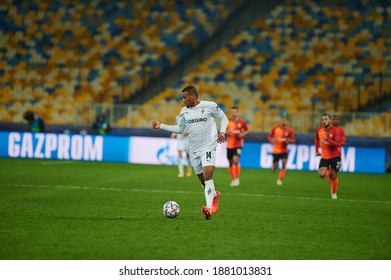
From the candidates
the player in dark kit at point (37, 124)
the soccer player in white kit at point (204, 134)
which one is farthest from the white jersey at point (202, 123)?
the player in dark kit at point (37, 124)

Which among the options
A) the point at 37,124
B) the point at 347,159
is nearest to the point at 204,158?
the point at 347,159

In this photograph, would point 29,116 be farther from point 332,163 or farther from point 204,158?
point 204,158

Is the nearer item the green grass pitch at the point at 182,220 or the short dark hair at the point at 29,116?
the green grass pitch at the point at 182,220

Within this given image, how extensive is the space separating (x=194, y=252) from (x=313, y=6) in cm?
2697

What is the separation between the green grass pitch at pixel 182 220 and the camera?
9391 mm

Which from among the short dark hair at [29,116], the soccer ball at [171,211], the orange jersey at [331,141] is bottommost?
the soccer ball at [171,211]

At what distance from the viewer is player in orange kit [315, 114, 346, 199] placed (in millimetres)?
17250

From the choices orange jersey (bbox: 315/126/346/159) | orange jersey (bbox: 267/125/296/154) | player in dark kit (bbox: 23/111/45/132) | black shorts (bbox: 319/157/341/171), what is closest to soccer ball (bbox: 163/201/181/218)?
orange jersey (bbox: 315/126/346/159)

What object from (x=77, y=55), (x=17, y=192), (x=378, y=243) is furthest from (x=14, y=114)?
(x=378, y=243)

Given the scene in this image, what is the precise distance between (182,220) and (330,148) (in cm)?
624

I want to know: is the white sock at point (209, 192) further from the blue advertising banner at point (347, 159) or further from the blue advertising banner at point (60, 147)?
the blue advertising banner at point (60, 147)

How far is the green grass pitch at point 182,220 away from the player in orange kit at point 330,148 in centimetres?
58

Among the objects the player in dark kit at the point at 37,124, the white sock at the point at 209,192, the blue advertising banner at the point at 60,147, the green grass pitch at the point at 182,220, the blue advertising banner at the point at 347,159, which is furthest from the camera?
the player in dark kit at the point at 37,124
